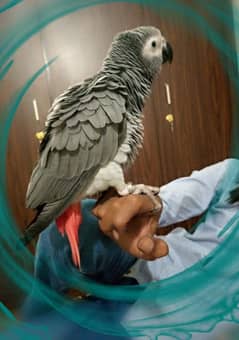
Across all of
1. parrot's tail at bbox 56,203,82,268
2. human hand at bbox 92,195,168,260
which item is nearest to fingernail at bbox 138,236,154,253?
human hand at bbox 92,195,168,260

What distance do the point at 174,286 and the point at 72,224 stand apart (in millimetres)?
200

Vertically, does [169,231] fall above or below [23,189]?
below

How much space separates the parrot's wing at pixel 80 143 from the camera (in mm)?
657

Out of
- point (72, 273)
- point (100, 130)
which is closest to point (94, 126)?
point (100, 130)

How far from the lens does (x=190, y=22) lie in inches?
28.7

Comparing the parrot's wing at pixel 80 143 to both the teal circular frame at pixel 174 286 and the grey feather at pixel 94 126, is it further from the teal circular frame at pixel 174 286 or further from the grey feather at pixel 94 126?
the teal circular frame at pixel 174 286

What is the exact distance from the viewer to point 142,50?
2.18 ft

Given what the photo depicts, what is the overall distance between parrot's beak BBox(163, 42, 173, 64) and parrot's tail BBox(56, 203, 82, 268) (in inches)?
10.6

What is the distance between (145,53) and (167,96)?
0.28ft

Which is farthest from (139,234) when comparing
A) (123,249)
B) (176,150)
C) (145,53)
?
(145,53)

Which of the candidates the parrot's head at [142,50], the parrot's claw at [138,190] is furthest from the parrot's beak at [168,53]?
the parrot's claw at [138,190]

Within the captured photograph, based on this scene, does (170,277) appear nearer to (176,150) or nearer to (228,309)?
(228,309)

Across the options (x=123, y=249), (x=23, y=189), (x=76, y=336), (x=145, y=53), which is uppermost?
(x=145, y=53)

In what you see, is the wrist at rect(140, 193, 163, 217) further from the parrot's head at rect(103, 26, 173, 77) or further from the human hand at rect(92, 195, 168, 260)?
the parrot's head at rect(103, 26, 173, 77)
